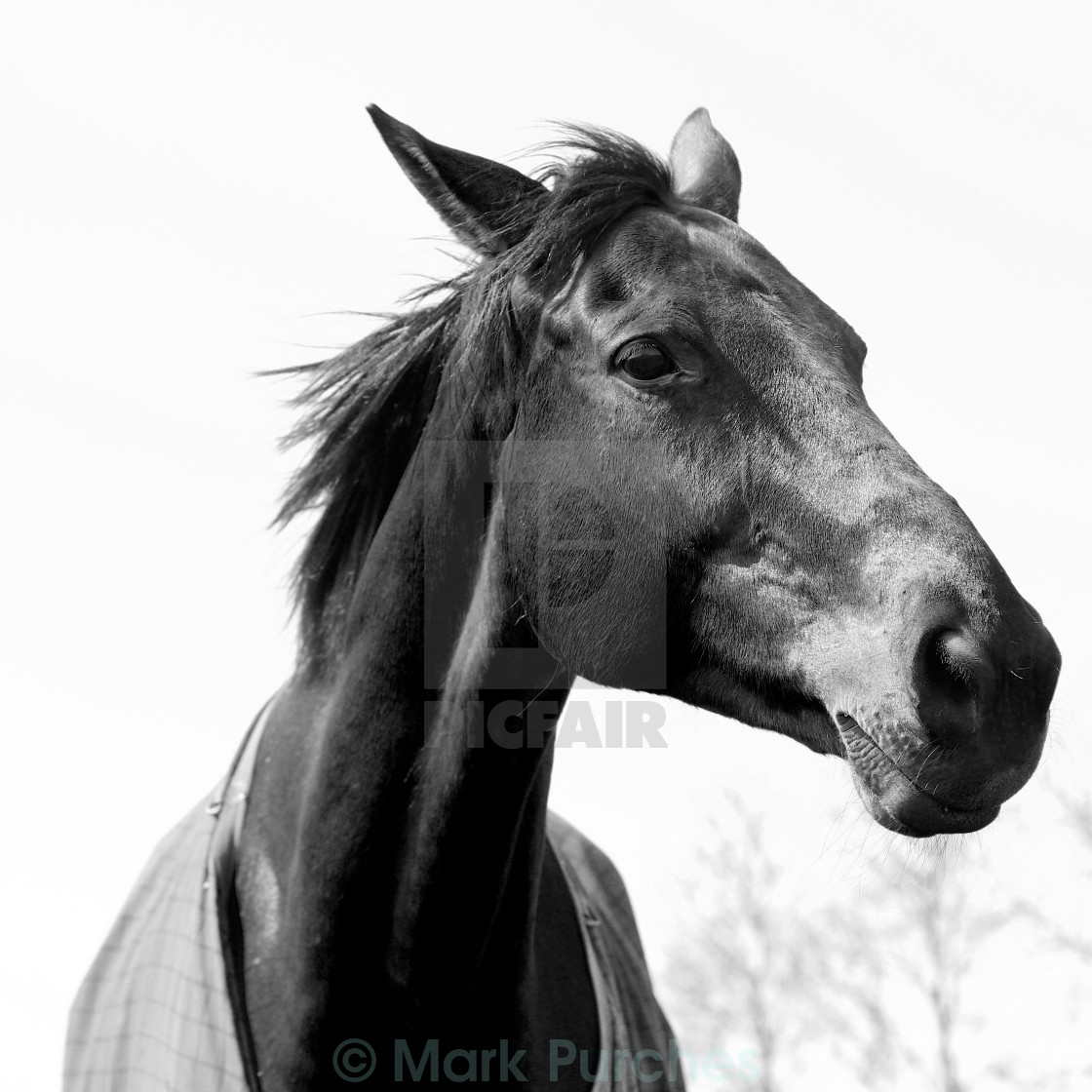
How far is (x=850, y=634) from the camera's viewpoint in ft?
7.25

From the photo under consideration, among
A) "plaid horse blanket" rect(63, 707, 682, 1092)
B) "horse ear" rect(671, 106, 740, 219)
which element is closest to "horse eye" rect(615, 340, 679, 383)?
"horse ear" rect(671, 106, 740, 219)

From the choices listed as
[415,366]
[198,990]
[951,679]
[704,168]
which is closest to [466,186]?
[415,366]

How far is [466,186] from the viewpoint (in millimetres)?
2854

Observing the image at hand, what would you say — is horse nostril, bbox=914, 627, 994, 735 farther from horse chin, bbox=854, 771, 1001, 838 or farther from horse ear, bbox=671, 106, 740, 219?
horse ear, bbox=671, 106, 740, 219

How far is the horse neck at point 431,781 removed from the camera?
266 cm

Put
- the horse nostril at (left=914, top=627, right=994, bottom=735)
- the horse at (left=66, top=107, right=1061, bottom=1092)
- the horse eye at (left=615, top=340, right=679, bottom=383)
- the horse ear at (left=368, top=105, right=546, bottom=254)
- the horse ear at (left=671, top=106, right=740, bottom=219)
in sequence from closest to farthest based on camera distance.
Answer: the horse nostril at (left=914, top=627, right=994, bottom=735)
the horse at (left=66, top=107, right=1061, bottom=1092)
the horse eye at (left=615, top=340, right=679, bottom=383)
the horse ear at (left=368, top=105, right=546, bottom=254)
the horse ear at (left=671, top=106, right=740, bottom=219)

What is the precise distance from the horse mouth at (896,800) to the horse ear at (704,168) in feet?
5.02

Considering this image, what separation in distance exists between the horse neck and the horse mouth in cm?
80

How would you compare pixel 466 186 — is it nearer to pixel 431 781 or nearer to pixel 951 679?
pixel 431 781

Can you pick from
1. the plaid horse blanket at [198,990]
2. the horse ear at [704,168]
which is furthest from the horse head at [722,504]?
the plaid horse blanket at [198,990]

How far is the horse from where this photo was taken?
7.30 feet

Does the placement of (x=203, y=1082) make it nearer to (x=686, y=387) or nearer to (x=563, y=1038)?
(x=563, y=1038)

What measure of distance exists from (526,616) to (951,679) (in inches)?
39.0

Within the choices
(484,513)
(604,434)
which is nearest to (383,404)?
(484,513)
